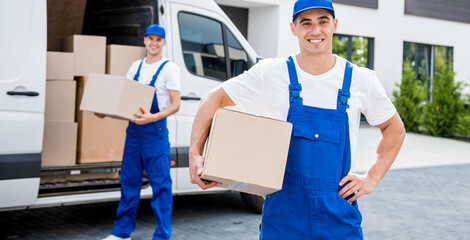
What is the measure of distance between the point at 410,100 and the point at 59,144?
14.0 m

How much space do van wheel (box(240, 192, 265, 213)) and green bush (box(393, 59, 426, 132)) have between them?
1219cm

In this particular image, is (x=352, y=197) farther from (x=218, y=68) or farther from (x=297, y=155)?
(x=218, y=68)

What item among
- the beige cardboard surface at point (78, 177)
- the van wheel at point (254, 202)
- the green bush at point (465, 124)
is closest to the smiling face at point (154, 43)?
the beige cardboard surface at point (78, 177)

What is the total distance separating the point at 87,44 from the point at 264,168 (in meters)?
3.67

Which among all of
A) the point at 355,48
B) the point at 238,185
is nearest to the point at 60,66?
the point at 238,185

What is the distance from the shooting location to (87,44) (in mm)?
5301

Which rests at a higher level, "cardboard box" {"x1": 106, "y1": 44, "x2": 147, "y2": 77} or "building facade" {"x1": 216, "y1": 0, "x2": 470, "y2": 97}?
"building facade" {"x1": 216, "y1": 0, "x2": 470, "y2": 97}

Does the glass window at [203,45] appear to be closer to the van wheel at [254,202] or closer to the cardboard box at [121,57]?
the cardboard box at [121,57]

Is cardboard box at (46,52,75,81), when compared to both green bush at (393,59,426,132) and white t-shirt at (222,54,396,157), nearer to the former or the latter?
white t-shirt at (222,54,396,157)

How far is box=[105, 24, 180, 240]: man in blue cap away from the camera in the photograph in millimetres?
4559

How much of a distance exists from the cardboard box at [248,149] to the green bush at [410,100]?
1565cm

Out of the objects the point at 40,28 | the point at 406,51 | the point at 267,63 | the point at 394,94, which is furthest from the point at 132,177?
the point at 406,51

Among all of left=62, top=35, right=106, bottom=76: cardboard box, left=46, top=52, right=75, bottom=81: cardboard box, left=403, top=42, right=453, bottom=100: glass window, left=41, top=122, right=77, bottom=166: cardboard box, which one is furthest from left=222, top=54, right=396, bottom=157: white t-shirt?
left=403, top=42, right=453, bottom=100: glass window

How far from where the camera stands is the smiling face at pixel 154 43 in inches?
184
